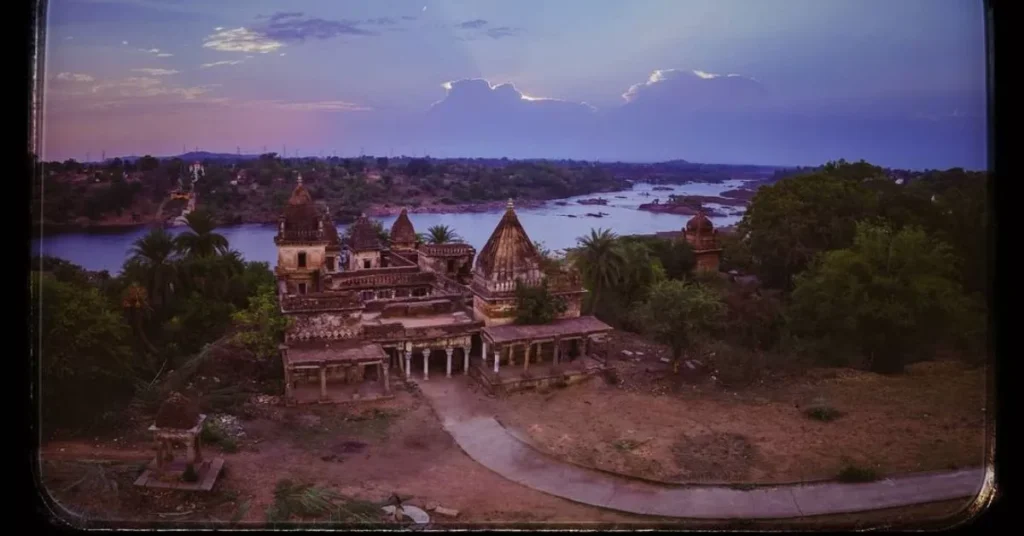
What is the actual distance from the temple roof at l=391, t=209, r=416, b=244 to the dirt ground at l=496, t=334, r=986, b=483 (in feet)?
31.4

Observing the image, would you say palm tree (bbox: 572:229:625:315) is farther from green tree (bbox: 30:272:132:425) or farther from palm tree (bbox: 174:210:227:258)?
green tree (bbox: 30:272:132:425)

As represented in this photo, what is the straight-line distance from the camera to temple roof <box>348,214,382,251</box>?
829 inches

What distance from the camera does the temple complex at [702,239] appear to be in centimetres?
2455

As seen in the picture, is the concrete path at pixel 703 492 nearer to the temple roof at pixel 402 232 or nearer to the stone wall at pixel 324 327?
the stone wall at pixel 324 327

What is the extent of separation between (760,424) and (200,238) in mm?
15438

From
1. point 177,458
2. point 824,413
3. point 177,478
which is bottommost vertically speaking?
point 177,478

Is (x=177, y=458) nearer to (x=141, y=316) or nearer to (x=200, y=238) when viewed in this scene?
(x=141, y=316)

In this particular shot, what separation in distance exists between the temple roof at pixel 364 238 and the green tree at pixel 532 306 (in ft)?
22.0

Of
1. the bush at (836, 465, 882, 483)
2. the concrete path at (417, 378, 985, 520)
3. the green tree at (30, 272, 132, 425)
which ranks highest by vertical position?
the green tree at (30, 272, 132, 425)

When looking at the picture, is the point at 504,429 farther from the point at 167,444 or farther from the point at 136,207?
the point at 136,207

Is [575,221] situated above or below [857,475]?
above

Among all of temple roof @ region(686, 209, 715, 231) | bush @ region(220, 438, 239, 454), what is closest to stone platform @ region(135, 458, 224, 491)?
bush @ region(220, 438, 239, 454)

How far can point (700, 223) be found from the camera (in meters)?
24.6

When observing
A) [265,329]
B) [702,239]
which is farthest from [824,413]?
[702,239]
